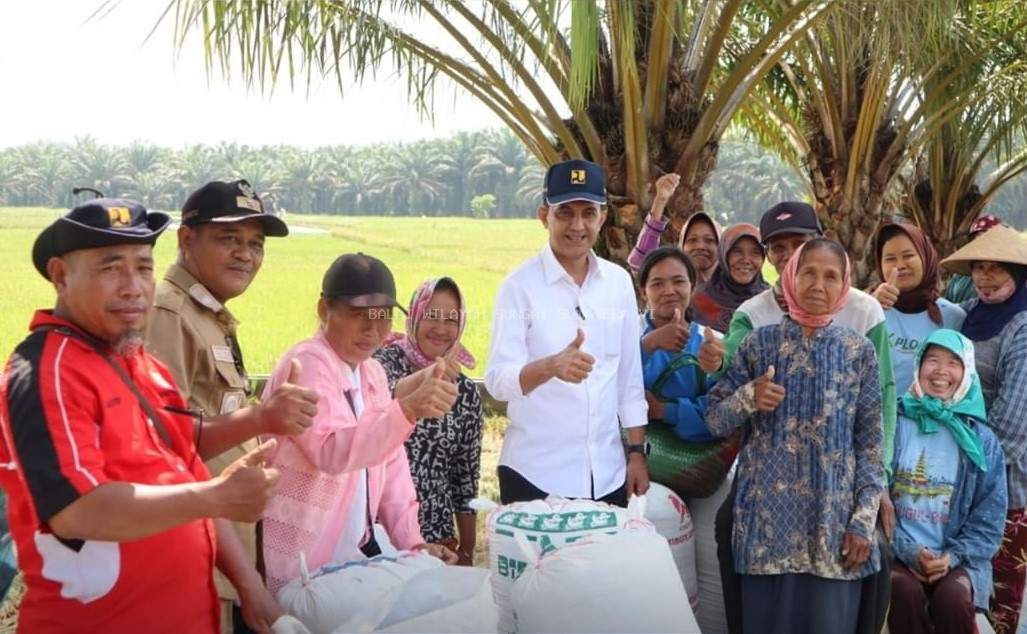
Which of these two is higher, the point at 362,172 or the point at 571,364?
the point at 362,172

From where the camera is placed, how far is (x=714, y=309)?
13.7 feet

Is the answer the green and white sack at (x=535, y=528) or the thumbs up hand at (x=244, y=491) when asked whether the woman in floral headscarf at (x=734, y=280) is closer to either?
the green and white sack at (x=535, y=528)

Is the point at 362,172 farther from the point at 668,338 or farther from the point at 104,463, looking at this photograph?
the point at 104,463

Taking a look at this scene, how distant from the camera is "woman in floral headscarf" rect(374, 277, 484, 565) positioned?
350 centimetres

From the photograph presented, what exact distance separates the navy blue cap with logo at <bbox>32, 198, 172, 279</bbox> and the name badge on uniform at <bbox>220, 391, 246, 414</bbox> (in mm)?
645

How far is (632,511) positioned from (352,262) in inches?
41.3

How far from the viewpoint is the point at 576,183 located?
125 inches

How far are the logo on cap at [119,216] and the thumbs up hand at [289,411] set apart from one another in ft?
1.57

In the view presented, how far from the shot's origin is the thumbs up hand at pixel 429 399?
2.29m

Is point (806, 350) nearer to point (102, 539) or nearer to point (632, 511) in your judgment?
point (632, 511)

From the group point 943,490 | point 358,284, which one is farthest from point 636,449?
point 358,284

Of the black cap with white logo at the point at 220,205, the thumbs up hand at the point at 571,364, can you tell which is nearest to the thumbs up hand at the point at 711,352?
the thumbs up hand at the point at 571,364

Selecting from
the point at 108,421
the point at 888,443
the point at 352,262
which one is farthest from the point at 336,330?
the point at 888,443

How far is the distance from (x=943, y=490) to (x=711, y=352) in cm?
96
